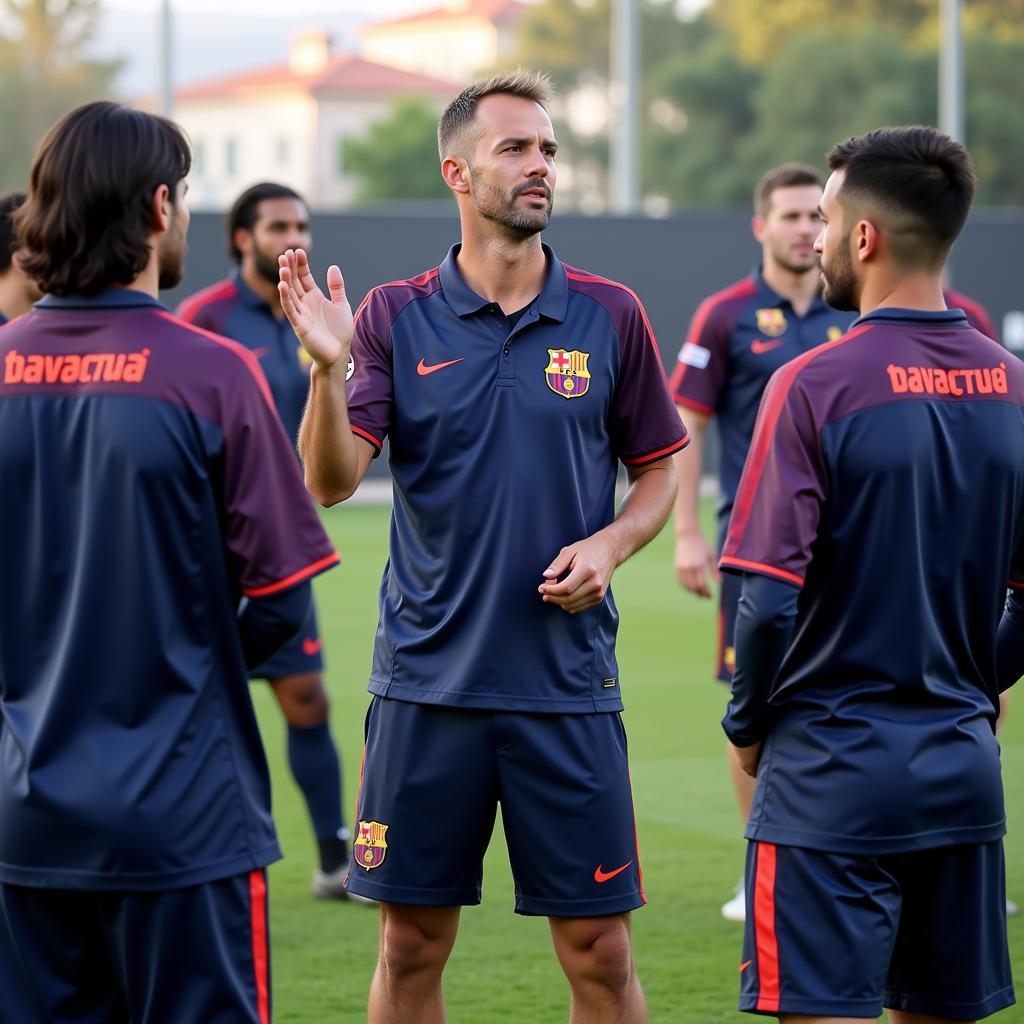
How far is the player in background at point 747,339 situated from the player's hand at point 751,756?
98.4 inches

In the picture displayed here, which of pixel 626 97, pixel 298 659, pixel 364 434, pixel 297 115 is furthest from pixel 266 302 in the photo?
pixel 297 115

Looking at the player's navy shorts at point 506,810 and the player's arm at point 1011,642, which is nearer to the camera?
the player's arm at point 1011,642

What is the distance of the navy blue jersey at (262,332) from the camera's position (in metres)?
6.57

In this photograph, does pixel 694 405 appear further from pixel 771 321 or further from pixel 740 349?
pixel 771 321

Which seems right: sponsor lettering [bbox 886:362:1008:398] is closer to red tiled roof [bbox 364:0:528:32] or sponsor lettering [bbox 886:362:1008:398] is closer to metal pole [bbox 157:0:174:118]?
metal pole [bbox 157:0:174:118]

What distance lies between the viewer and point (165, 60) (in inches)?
919

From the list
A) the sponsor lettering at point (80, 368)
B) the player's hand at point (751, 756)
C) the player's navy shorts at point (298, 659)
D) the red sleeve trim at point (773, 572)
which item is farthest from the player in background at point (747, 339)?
the sponsor lettering at point (80, 368)

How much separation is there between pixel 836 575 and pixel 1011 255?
19.5 m

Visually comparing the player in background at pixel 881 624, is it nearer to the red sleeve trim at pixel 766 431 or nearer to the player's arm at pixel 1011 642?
the red sleeve trim at pixel 766 431

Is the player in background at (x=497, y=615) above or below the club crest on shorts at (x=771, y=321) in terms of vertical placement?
below

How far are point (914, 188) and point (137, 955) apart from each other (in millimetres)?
1918

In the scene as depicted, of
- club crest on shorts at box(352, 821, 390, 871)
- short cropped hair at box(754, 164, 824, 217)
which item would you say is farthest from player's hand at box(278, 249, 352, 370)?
short cropped hair at box(754, 164, 824, 217)

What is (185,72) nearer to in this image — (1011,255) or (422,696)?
(1011,255)

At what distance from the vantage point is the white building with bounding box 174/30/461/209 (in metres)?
91.4
